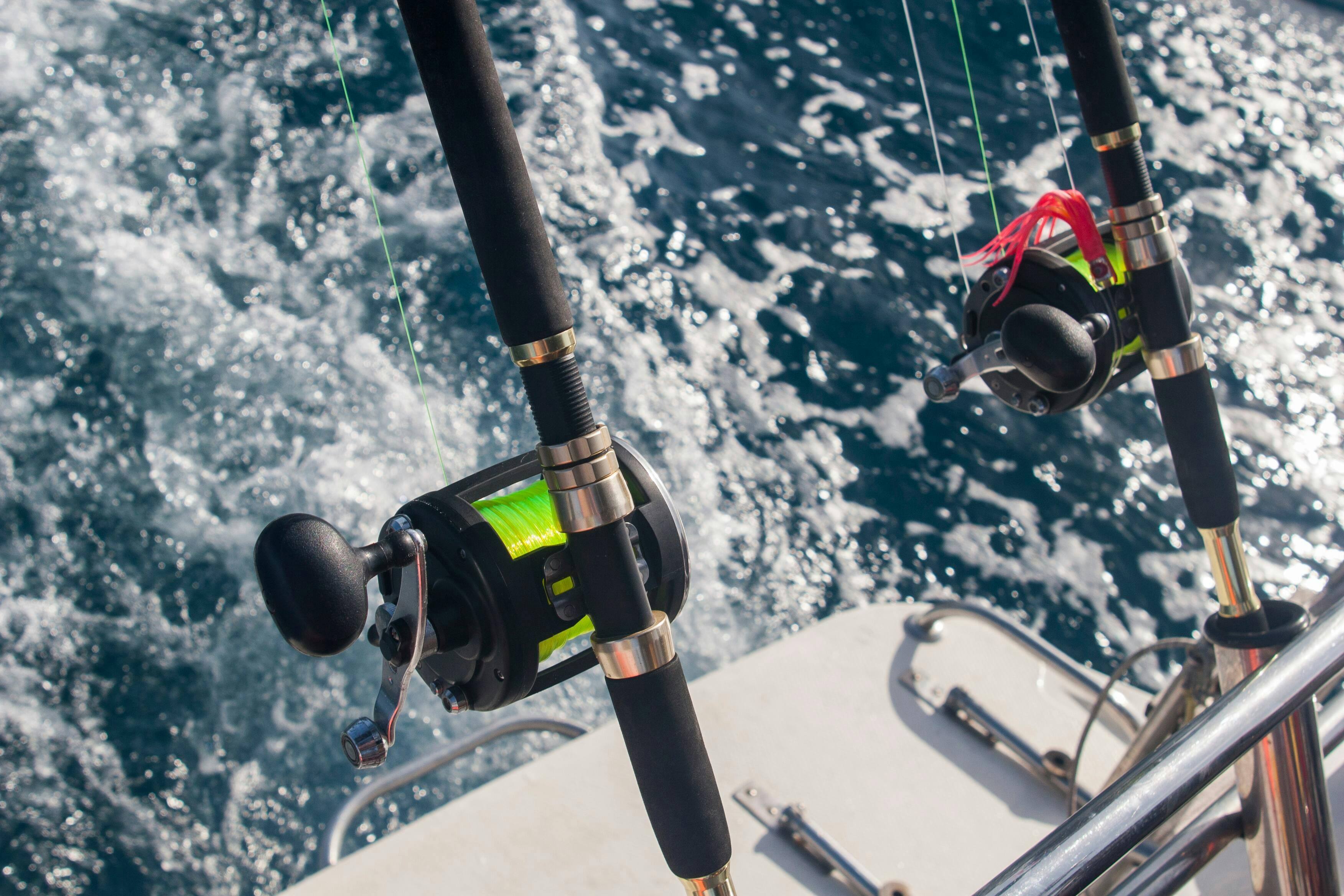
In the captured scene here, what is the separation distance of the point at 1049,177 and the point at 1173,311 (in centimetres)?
417

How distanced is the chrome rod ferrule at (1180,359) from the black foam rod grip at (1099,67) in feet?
0.96

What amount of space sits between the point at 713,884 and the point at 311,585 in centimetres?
47

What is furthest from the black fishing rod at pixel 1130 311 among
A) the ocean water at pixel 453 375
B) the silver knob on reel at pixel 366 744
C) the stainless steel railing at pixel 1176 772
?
the ocean water at pixel 453 375

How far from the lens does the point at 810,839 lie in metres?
1.89

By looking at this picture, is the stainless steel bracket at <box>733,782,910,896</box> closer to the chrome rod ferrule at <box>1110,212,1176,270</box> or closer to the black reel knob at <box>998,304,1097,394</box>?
the black reel knob at <box>998,304,1097,394</box>

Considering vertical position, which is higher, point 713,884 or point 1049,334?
point 1049,334

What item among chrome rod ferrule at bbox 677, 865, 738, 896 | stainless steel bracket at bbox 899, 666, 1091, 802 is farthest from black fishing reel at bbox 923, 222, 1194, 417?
stainless steel bracket at bbox 899, 666, 1091, 802

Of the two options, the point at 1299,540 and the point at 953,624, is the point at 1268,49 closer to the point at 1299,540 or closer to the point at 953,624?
the point at 1299,540

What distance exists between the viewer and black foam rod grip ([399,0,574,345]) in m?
0.81

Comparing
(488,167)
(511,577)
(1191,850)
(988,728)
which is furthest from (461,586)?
(988,728)

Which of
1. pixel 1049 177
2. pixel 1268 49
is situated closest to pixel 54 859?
pixel 1049 177

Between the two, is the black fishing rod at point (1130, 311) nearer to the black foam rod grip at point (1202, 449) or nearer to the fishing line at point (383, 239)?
the black foam rod grip at point (1202, 449)

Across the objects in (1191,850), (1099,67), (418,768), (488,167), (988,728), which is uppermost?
(488,167)

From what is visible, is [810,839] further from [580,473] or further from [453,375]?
[453,375]
